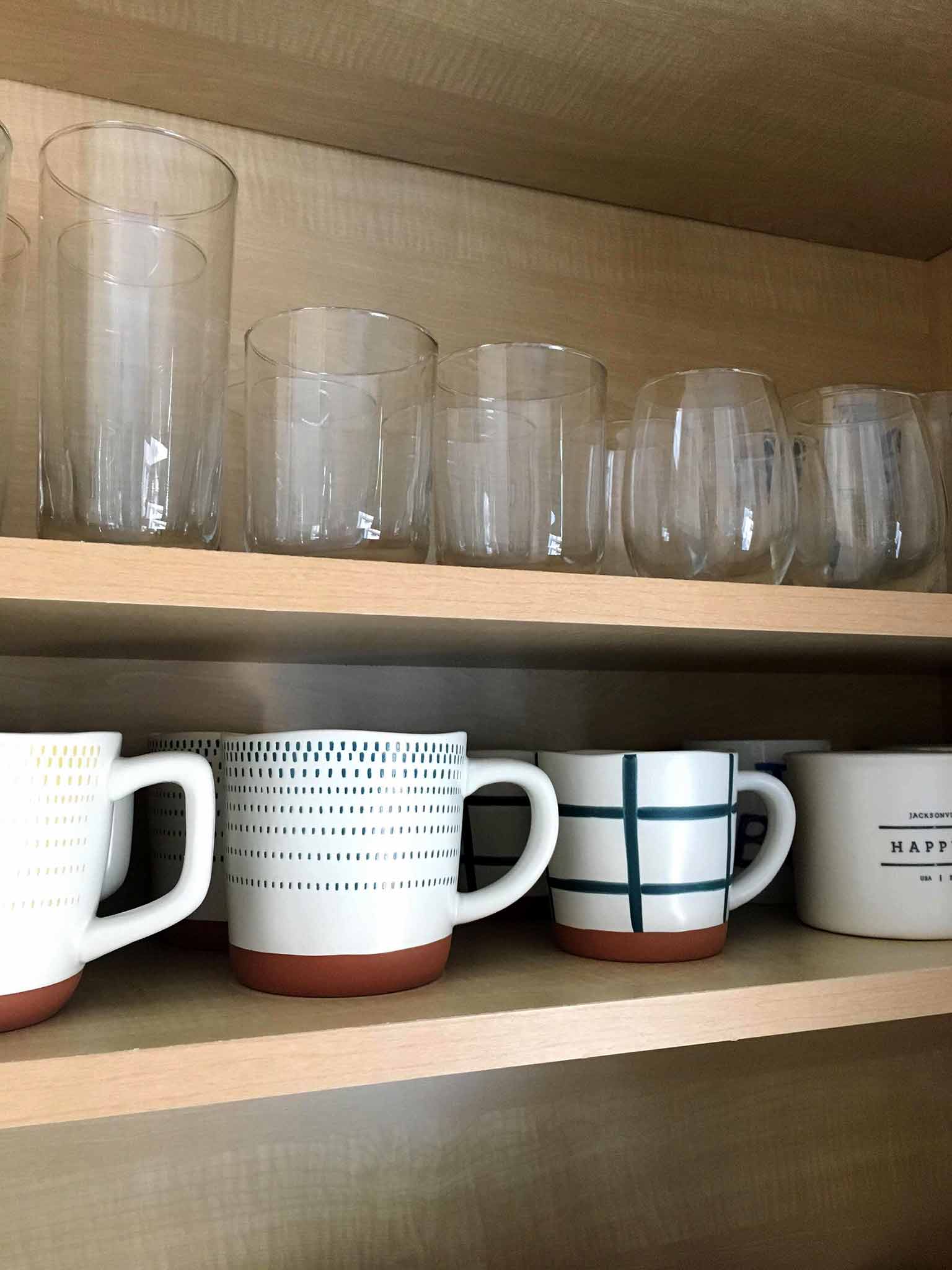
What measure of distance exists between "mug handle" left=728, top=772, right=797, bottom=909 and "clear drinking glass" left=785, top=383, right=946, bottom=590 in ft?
0.47

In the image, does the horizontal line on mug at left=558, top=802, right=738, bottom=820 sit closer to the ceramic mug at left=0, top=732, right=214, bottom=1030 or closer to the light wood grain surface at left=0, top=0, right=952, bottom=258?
the ceramic mug at left=0, top=732, right=214, bottom=1030

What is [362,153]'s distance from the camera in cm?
89

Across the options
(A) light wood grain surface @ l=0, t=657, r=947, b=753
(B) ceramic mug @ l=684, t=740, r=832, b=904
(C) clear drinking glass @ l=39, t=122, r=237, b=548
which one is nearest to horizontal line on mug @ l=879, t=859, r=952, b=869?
(B) ceramic mug @ l=684, t=740, r=832, b=904

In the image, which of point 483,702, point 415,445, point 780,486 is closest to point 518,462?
point 415,445

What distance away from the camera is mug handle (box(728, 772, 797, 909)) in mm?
713

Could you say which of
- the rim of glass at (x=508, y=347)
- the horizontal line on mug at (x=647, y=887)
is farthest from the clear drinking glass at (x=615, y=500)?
the horizontal line on mug at (x=647, y=887)

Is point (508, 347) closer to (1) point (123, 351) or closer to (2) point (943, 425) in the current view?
(1) point (123, 351)

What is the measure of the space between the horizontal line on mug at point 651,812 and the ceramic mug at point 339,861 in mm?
109

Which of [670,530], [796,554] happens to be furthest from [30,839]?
[796,554]

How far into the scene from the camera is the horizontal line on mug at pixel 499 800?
2.48 feet

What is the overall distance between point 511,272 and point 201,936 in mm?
606

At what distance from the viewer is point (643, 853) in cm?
65

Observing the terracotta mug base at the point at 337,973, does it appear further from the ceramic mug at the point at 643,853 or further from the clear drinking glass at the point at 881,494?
the clear drinking glass at the point at 881,494

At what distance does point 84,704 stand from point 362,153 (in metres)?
0.51
